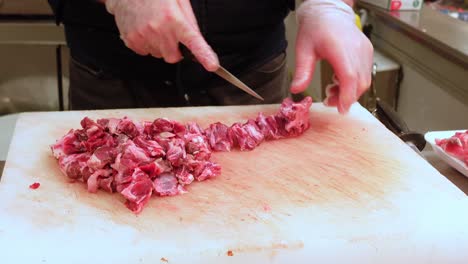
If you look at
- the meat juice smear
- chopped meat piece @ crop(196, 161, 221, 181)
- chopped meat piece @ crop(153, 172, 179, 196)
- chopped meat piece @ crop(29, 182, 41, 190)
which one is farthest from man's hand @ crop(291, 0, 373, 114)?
chopped meat piece @ crop(29, 182, 41, 190)

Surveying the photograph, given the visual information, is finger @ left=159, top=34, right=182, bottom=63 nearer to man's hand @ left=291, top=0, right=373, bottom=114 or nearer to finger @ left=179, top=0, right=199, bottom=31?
finger @ left=179, top=0, right=199, bottom=31

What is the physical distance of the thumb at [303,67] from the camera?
1.38 metres

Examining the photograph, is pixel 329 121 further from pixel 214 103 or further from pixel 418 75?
pixel 418 75

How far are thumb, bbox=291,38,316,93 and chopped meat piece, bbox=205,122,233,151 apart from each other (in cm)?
21

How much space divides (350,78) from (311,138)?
19 cm

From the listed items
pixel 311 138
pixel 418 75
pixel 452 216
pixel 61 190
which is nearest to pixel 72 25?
pixel 61 190

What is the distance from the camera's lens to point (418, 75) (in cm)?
252

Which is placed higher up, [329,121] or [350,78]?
[350,78]

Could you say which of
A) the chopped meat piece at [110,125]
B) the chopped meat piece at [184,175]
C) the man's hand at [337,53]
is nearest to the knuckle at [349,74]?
the man's hand at [337,53]

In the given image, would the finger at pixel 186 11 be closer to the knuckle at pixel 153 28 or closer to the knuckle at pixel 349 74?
the knuckle at pixel 153 28

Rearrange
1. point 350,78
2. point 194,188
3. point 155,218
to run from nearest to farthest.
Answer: point 155,218 < point 194,188 < point 350,78

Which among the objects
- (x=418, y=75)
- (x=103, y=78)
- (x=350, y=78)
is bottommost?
(x=418, y=75)

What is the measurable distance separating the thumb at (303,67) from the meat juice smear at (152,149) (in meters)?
0.06

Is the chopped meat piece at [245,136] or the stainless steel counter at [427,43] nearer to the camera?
the chopped meat piece at [245,136]
